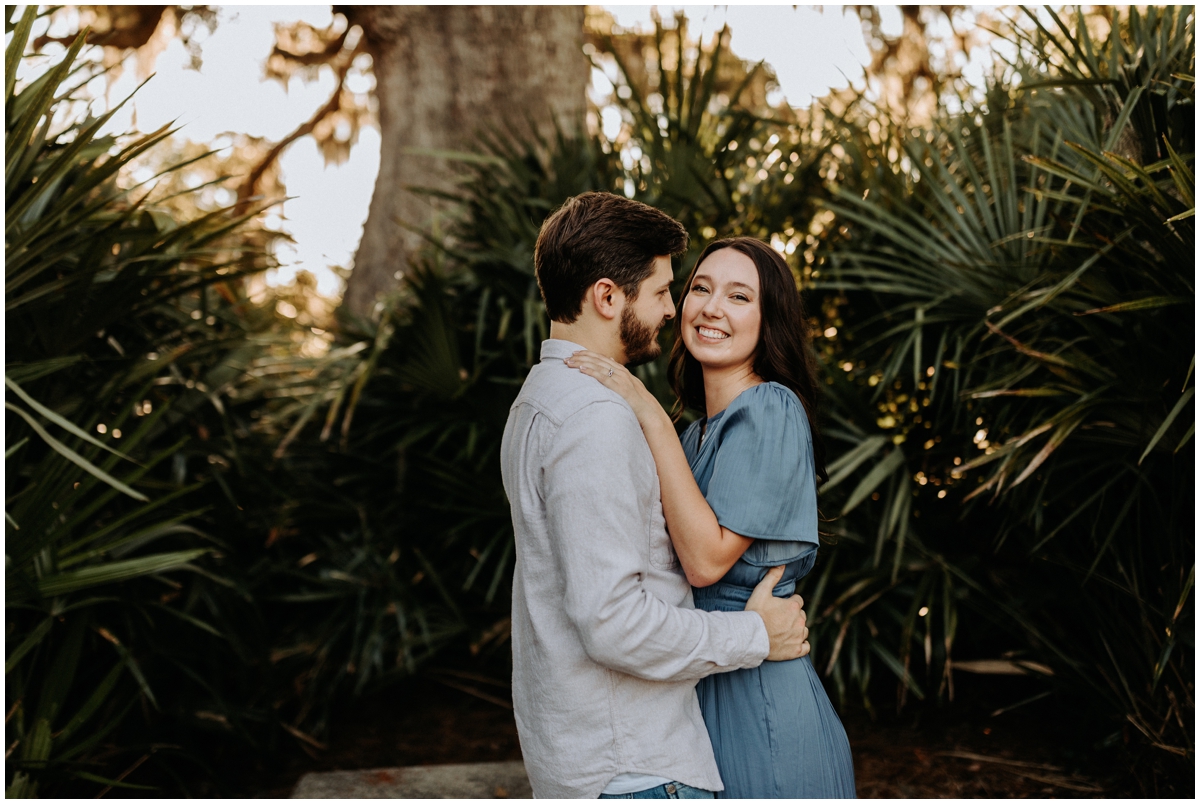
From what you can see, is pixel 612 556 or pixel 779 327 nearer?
pixel 612 556

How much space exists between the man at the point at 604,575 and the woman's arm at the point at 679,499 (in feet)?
0.12

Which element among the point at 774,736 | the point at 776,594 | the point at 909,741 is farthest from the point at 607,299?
the point at 909,741

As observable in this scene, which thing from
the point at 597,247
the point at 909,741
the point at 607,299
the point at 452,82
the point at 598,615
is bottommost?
the point at 909,741

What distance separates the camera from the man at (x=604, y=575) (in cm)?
152

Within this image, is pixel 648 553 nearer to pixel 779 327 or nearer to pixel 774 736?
pixel 774 736

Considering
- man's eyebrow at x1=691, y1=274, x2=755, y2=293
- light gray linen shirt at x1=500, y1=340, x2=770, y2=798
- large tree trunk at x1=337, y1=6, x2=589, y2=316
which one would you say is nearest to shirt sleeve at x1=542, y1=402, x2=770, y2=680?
light gray linen shirt at x1=500, y1=340, x2=770, y2=798

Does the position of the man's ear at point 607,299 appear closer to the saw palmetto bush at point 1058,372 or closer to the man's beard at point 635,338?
the man's beard at point 635,338

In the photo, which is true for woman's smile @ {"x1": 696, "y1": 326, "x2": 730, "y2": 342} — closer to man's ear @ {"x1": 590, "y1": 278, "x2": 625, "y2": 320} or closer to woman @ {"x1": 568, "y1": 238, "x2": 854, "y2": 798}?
woman @ {"x1": 568, "y1": 238, "x2": 854, "y2": 798}

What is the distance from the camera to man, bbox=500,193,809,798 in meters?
1.52

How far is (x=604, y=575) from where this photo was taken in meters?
1.49

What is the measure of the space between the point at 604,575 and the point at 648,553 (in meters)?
0.19

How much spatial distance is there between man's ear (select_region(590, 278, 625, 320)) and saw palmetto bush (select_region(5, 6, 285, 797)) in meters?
1.54

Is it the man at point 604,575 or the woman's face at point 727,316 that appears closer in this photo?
the man at point 604,575

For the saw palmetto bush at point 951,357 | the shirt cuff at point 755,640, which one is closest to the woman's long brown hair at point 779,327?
the shirt cuff at point 755,640
